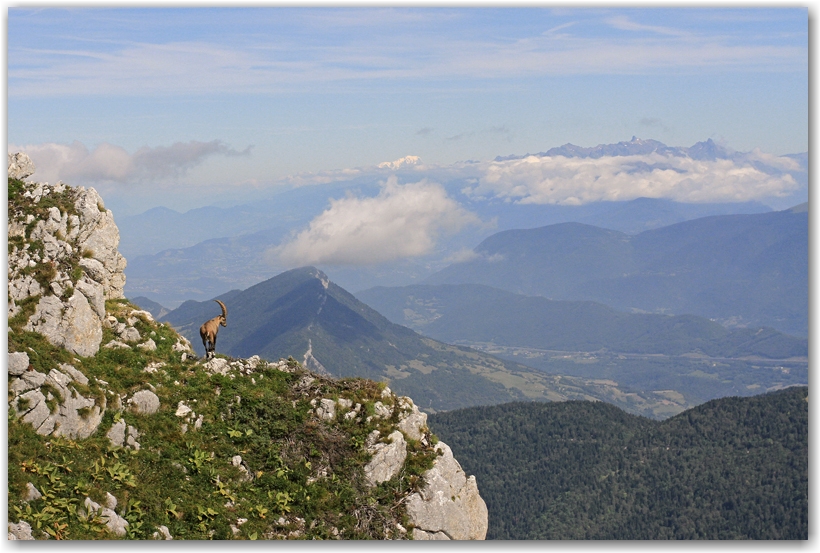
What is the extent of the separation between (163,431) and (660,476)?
153858 mm

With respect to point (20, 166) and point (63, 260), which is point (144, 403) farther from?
point (20, 166)

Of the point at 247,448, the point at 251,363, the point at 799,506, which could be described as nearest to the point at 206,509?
the point at 247,448

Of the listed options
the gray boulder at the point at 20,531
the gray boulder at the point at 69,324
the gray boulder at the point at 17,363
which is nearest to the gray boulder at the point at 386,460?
the gray boulder at the point at 20,531

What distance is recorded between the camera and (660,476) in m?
163

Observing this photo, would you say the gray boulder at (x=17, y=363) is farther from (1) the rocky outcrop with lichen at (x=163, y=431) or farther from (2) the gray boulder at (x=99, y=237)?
(2) the gray boulder at (x=99, y=237)

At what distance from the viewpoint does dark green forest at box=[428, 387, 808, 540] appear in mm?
137750

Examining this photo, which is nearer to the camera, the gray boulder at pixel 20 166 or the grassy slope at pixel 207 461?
the grassy slope at pixel 207 461

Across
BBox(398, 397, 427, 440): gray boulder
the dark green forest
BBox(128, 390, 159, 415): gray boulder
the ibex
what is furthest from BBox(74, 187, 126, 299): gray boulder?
the dark green forest

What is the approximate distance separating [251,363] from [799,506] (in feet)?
412

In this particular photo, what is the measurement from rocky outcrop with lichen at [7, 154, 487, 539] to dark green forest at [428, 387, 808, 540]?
11040 cm

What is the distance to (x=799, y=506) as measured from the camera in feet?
420

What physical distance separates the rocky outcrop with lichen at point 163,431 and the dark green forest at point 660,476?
11040 cm

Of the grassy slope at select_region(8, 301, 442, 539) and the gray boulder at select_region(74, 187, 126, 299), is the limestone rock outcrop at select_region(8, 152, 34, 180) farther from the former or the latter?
the grassy slope at select_region(8, 301, 442, 539)

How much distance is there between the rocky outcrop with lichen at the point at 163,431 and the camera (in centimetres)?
2491
